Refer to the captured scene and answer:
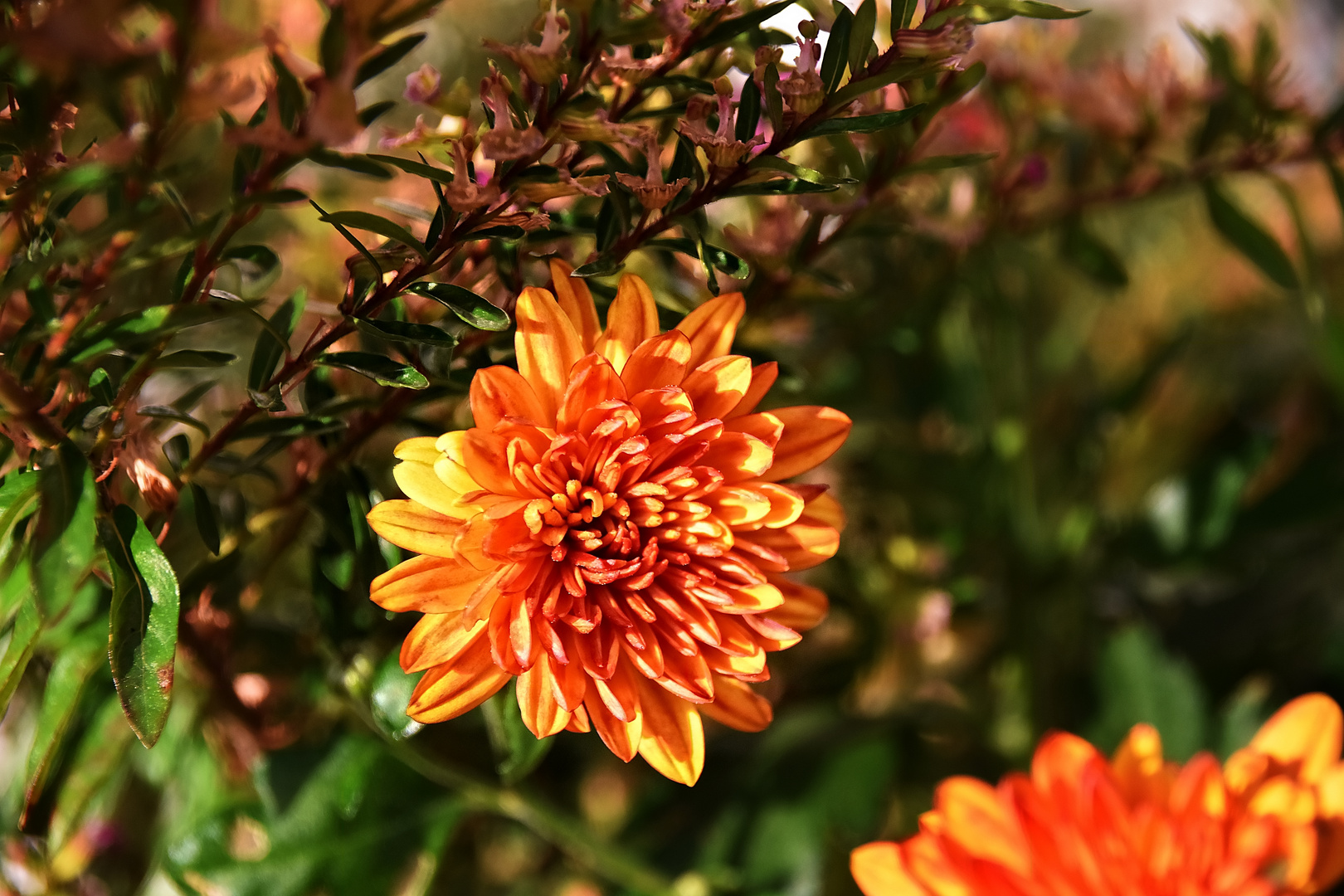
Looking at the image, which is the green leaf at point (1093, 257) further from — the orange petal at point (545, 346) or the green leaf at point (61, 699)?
the green leaf at point (61, 699)

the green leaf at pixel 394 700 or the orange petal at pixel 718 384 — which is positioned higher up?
the orange petal at pixel 718 384

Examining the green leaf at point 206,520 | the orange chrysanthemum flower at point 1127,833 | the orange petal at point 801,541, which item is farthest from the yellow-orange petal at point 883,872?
the green leaf at point 206,520

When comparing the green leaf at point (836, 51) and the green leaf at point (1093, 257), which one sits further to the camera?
the green leaf at point (1093, 257)

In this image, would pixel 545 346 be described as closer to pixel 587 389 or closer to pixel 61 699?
pixel 587 389

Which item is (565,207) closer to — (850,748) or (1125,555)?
(850,748)

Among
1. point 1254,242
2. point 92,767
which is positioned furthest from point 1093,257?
point 92,767

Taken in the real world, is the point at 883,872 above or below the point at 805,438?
below

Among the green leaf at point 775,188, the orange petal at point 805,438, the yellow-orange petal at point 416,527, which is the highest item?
the green leaf at point 775,188

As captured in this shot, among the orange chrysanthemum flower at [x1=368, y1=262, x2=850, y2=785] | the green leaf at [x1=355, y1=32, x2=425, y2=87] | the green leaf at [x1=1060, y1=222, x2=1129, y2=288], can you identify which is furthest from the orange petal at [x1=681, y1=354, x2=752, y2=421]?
the green leaf at [x1=1060, y1=222, x2=1129, y2=288]
